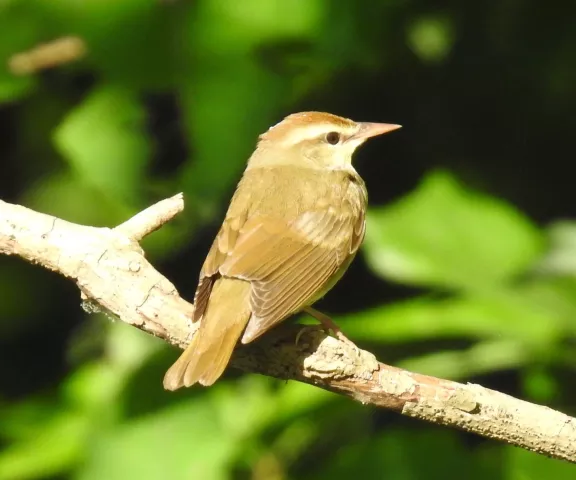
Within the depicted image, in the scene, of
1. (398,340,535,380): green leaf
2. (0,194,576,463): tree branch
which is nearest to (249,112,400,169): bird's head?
(398,340,535,380): green leaf

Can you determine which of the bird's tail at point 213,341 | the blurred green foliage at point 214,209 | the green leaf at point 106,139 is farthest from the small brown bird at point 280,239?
the green leaf at point 106,139

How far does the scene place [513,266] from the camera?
4168mm

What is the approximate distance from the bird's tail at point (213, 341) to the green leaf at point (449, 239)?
86cm

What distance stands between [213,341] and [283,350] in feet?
0.62

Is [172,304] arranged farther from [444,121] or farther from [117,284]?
[444,121]

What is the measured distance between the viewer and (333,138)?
4297 millimetres

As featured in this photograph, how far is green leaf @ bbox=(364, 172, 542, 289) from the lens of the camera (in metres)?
3.98

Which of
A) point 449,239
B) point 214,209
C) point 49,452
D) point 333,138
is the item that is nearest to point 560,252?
point 449,239

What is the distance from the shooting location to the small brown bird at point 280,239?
3133 mm

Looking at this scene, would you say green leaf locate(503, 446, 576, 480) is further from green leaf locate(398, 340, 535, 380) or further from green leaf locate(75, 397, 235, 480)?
green leaf locate(75, 397, 235, 480)

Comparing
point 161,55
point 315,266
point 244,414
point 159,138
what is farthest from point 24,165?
point 315,266

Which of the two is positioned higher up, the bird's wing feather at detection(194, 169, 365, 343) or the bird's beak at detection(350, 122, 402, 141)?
the bird's wing feather at detection(194, 169, 365, 343)

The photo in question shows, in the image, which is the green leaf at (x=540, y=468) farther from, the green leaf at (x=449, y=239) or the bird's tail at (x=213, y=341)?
the bird's tail at (x=213, y=341)

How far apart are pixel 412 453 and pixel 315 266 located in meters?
1.01
